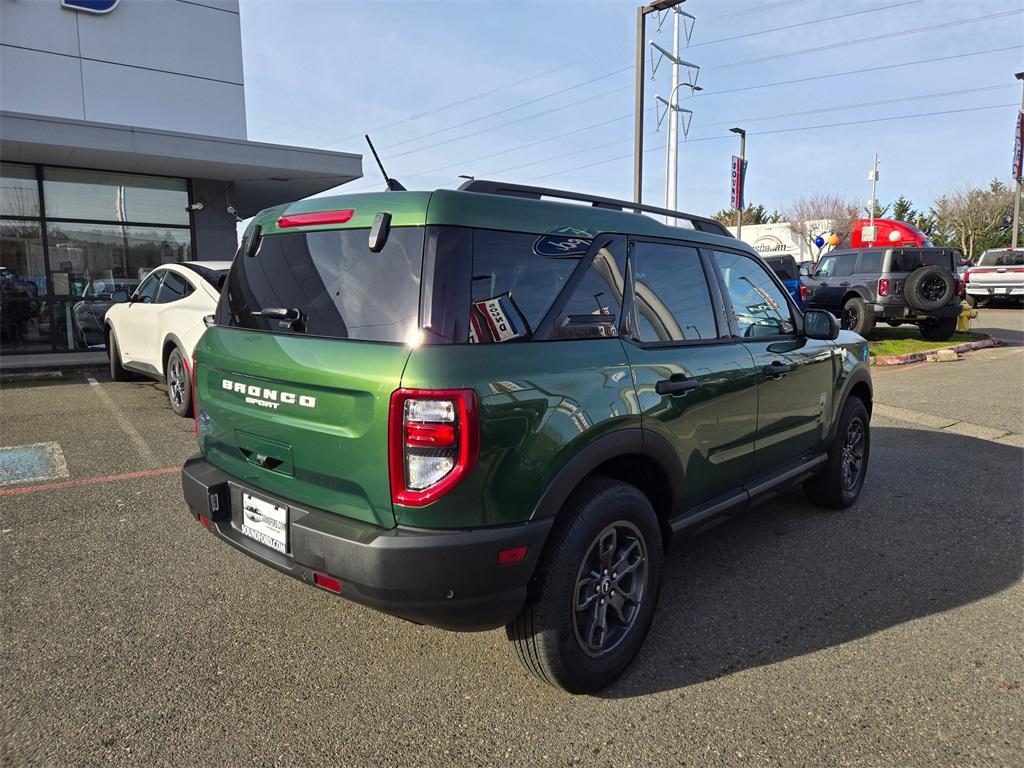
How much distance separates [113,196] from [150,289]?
629 centimetres

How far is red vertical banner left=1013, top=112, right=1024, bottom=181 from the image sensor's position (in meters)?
34.2

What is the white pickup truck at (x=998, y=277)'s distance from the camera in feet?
74.6

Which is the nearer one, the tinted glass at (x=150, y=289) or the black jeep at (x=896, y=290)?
the tinted glass at (x=150, y=289)

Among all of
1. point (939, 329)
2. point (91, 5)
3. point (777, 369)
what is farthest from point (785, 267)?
point (91, 5)

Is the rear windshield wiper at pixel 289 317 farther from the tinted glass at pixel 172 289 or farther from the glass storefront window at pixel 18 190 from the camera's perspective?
the glass storefront window at pixel 18 190

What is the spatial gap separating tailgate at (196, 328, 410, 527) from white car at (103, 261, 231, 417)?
3.82 m

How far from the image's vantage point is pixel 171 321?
22.8 feet

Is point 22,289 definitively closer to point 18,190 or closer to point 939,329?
point 18,190

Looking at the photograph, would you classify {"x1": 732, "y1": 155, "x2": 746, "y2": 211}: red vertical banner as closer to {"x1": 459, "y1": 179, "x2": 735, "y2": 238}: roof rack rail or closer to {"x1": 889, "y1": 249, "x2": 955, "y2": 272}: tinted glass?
{"x1": 889, "y1": 249, "x2": 955, "y2": 272}: tinted glass

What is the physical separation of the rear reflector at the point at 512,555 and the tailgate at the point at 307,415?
0.38 metres

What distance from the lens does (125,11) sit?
13.3 metres

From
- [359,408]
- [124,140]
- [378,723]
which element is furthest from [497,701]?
[124,140]

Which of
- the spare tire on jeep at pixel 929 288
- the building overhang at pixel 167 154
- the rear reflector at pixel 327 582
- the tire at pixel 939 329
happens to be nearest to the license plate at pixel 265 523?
the rear reflector at pixel 327 582

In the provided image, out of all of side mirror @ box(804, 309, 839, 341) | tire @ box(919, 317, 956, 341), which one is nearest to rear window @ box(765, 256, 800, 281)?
tire @ box(919, 317, 956, 341)
